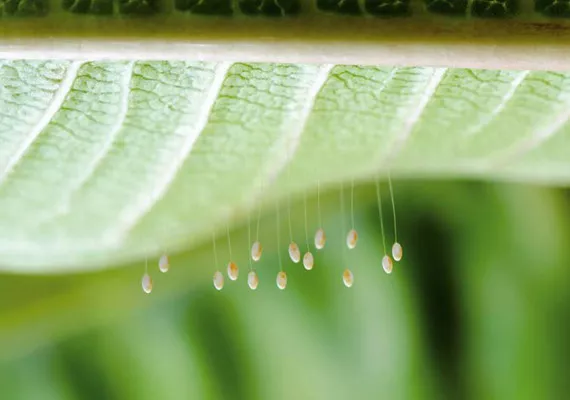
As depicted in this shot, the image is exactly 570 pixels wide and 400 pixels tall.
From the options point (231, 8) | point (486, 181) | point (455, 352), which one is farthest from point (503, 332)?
point (231, 8)

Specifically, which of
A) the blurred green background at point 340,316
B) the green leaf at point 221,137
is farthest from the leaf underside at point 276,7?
the blurred green background at point 340,316

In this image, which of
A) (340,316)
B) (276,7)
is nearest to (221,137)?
(276,7)

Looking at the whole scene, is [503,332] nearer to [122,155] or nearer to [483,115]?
[483,115]

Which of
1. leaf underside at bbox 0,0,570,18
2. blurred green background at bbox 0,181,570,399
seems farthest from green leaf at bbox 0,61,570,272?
blurred green background at bbox 0,181,570,399

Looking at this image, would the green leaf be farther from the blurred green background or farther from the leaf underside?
the blurred green background

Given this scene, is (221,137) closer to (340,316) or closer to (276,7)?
(276,7)
